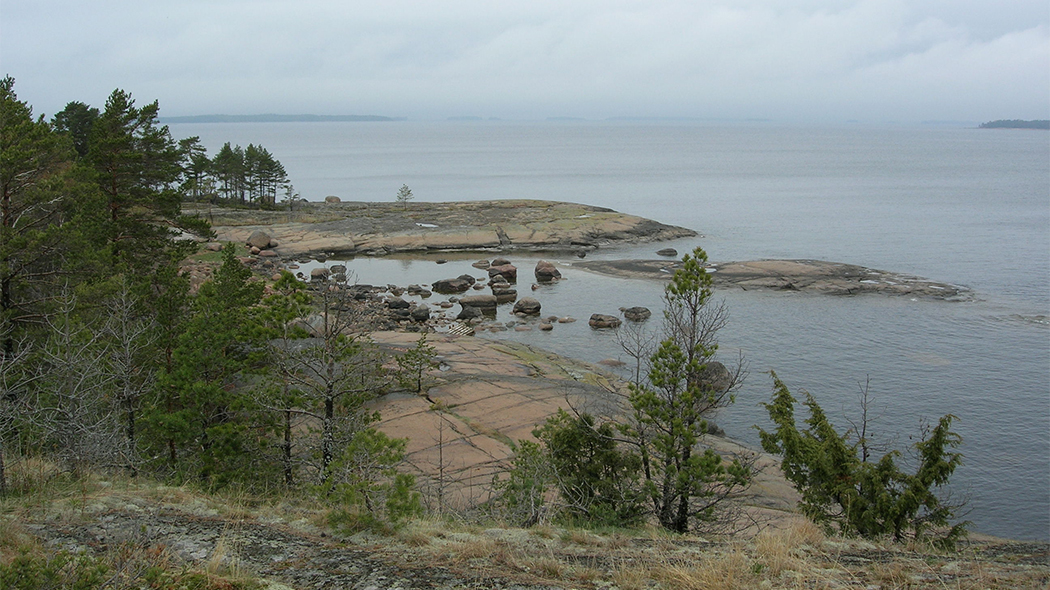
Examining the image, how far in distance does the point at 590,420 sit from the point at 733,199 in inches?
4010

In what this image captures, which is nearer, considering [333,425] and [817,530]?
[817,530]

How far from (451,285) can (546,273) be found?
784 centimetres

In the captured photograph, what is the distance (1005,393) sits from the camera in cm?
3073

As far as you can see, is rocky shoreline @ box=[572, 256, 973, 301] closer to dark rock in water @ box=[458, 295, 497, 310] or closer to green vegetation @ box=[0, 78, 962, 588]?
dark rock in water @ box=[458, 295, 497, 310]

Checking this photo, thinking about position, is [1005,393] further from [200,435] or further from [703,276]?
[200,435]

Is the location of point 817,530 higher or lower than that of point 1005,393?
higher

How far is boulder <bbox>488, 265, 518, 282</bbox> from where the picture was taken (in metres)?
55.0

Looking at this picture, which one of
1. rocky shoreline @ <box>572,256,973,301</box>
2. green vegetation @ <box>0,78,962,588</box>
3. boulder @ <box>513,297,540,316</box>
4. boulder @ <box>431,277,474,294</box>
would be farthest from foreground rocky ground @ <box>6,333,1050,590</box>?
rocky shoreline @ <box>572,256,973,301</box>

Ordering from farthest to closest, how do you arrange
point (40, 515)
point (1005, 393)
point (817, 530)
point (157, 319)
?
point (1005, 393)
point (157, 319)
point (817, 530)
point (40, 515)

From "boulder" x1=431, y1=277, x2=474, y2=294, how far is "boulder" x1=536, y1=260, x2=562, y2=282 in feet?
18.7

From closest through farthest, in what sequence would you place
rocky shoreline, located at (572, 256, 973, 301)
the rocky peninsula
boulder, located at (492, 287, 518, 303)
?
boulder, located at (492, 287, 518, 303)
rocky shoreline, located at (572, 256, 973, 301)
the rocky peninsula

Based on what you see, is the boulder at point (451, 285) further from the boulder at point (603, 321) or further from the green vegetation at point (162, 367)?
the green vegetation at point (162, 367)

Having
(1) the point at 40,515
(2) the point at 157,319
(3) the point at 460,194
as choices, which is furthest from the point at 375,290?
(3) the point at 460,194

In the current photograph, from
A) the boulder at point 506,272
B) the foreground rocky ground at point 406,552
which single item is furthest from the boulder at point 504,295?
the foreground rocky ground at point 406,552
